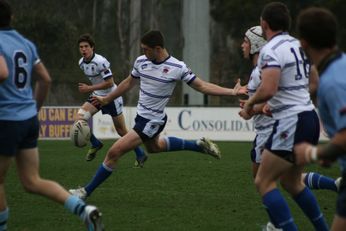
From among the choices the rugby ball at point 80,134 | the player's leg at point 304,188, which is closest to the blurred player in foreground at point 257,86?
the player's leg at point 304,188

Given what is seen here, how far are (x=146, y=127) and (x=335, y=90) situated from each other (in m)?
5.54

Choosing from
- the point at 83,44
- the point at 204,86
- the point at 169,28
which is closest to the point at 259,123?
the point at 204,86

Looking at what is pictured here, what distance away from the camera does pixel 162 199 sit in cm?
1048

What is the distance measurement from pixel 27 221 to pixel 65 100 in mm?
20503

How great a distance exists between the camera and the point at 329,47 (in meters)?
5.26

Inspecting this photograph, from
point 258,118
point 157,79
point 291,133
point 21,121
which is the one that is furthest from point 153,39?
point 21,121

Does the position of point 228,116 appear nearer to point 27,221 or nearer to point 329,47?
point 27,221

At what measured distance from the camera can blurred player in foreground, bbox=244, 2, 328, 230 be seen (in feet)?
22.5

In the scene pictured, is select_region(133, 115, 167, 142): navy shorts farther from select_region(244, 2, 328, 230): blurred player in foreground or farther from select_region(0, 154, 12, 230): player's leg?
select_region(0, 154, 12, 230): player's leg

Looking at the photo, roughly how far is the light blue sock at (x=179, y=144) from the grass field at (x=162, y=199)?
20.4 inches

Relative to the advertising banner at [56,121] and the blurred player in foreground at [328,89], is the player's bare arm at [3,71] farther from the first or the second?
the advertising banner at [56,121]

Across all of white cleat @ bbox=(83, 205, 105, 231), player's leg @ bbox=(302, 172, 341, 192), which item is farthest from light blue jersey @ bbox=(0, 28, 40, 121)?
player's leg @ bbox=(302, 172, 341, 192)

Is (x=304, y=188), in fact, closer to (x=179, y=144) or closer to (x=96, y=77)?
(x=179, y=144)

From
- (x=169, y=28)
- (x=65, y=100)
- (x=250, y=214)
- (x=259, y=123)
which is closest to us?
(x=259, y=123)
